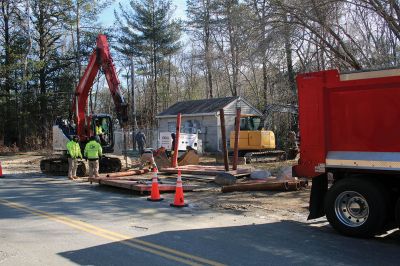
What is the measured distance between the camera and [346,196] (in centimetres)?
843

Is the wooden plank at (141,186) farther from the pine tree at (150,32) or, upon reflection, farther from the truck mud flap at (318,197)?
the pine tree at (150,32)

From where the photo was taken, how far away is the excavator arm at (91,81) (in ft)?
66.8

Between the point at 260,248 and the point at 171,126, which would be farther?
the point at 171,126

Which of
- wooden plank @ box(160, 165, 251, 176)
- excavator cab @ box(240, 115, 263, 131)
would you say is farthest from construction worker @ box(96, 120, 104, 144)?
excavator cab @ box(240, 115, 263, 131)

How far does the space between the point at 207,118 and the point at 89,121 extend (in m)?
14.4

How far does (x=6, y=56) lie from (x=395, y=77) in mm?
41502

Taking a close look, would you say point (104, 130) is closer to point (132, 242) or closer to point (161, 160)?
point (161, 160)

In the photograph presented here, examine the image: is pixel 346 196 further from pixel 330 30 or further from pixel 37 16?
pixel 37 16

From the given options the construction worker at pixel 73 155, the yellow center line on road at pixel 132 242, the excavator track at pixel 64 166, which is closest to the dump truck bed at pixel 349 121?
the yellow center line on road at pixel 132 242

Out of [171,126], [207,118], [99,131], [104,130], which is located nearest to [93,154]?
[99,131]

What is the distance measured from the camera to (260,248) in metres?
7.47

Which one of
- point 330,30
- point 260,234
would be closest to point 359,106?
point 260,234

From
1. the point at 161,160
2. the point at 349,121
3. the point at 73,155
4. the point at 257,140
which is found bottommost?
the point at 161,160

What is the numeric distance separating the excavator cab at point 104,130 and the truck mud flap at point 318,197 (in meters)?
15.7
